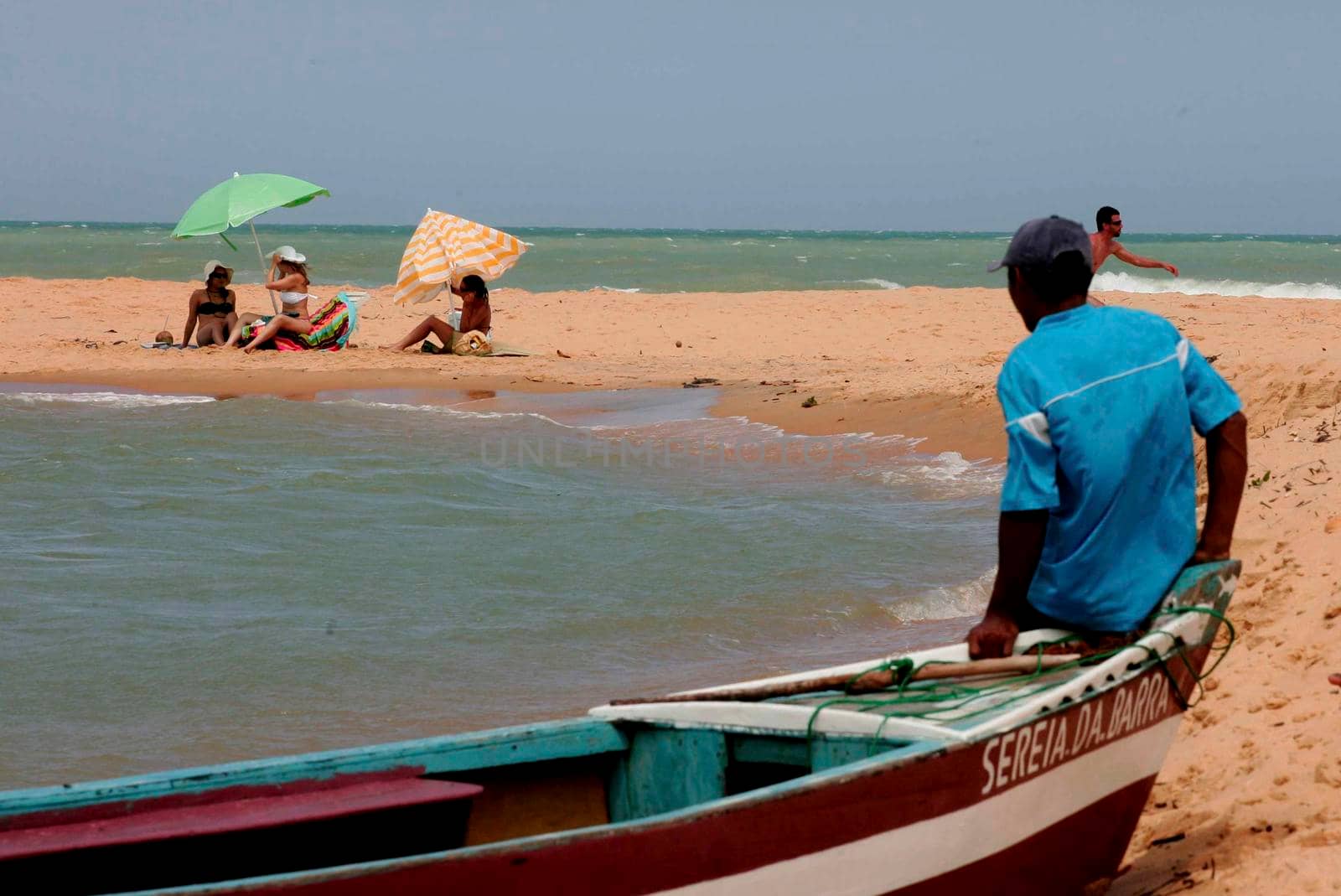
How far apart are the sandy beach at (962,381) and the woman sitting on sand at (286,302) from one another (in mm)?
313

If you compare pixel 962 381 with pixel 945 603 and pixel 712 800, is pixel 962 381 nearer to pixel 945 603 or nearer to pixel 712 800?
pixel 945 603

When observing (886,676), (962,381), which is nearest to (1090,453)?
(886,676)

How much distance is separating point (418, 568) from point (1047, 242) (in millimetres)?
5363

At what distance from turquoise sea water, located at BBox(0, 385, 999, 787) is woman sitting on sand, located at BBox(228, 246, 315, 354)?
2141mm

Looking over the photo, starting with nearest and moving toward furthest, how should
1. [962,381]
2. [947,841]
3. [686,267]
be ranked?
[947,841], [962,381], [686,267]

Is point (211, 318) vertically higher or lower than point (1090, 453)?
lower

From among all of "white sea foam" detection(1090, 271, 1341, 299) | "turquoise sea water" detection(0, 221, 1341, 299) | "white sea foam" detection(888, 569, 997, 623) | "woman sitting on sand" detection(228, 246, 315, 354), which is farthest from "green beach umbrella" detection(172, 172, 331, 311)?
"white sea foam" detection(1090, 271, 1341, 299)

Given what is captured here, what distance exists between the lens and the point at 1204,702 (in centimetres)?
471

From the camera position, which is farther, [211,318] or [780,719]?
[211,318]

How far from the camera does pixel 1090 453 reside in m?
3.24

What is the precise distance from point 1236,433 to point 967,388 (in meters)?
8.81

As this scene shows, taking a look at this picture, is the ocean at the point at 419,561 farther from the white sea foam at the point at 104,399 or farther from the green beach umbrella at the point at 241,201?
the green beach umbrella at the point at 241,201

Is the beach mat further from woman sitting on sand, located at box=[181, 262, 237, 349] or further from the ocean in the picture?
woman sitting on sand, located at box=[181, 262, 237, 349]

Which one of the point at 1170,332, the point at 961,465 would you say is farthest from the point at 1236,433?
the point at 961,465
